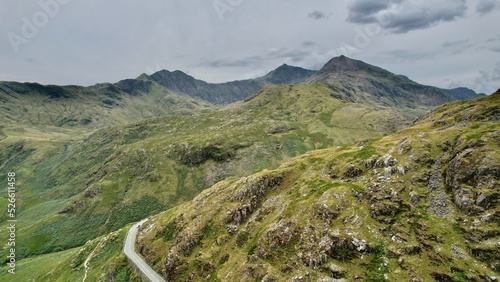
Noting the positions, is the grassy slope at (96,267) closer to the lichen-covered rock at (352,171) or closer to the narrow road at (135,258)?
the narrow road at (135,258)

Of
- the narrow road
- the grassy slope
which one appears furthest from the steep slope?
the grassy slope

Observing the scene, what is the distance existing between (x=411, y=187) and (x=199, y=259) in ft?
202

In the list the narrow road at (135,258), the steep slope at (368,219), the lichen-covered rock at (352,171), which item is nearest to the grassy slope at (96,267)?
the narrow road at (135,258)

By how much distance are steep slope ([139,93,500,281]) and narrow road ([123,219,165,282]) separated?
3211mm

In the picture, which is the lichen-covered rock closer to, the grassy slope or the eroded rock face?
the eroded rock face

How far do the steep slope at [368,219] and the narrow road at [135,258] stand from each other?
321 cm

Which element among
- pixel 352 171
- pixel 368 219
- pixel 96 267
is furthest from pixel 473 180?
pixel 96 267

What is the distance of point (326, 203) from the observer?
77125 millimetres

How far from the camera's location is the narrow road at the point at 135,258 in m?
97.5

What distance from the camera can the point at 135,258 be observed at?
4473 inches

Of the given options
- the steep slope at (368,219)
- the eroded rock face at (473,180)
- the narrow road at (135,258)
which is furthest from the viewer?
the narrow road at (135,258)

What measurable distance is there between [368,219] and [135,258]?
85.8 m

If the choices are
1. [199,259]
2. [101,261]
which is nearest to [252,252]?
[199,259]

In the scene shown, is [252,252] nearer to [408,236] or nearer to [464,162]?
[408,236]
